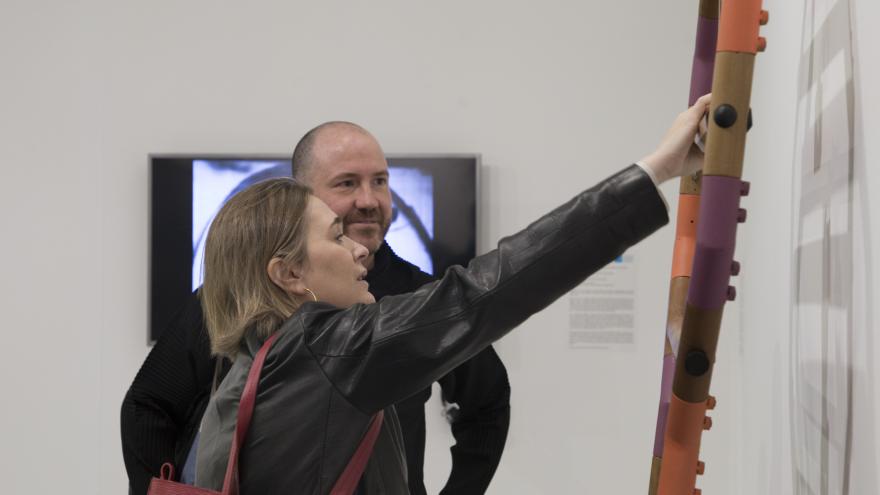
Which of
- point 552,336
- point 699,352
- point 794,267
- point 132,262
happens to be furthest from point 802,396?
point 132,262

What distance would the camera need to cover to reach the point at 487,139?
3764 mm

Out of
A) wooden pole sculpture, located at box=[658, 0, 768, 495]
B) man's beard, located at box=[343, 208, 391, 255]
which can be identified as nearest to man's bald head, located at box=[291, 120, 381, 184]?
man's beard, located at box=[343, 208, 391, 255]

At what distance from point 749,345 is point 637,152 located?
111 cm

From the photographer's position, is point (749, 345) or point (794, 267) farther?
point (749, 345)

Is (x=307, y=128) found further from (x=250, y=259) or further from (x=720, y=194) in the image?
(x=720, y=194)

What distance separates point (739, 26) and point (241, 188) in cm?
288

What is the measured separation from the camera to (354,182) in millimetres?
2461

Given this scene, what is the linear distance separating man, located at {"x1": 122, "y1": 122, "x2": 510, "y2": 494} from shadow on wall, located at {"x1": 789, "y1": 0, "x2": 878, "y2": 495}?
943mm

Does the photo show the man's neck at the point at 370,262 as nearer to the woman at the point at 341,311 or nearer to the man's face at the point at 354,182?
the man's face at the point at 354,182

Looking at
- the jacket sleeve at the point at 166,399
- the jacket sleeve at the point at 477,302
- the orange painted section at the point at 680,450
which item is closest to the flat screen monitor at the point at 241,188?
the jacket sleeve at the point at 166,399

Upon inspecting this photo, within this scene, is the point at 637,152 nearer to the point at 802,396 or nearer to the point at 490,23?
the point at 490,23

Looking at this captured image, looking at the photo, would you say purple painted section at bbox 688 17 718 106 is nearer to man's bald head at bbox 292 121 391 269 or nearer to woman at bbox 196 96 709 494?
woman at bbox 196 96 709 494

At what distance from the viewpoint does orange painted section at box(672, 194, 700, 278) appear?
1.46 meters

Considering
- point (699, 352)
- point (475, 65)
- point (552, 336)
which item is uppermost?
point (475, 65)
